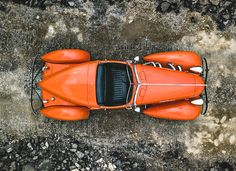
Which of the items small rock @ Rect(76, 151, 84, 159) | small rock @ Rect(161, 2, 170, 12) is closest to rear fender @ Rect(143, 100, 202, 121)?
small rock @ Rect(76, 151, 84, 159)

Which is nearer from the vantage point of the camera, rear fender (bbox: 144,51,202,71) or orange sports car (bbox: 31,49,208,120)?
orange sports car (bbox: 31,49,208,120)

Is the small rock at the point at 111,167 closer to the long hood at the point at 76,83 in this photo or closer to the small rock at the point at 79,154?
the small rock at the point at 79,154

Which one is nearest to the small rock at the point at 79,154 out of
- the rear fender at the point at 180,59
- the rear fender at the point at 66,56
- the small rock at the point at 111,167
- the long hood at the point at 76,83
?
the small rock at the point at 111,167

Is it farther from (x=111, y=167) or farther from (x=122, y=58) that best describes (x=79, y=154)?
(x=122, y=58)

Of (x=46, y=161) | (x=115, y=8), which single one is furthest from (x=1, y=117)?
(x=115, y=8)

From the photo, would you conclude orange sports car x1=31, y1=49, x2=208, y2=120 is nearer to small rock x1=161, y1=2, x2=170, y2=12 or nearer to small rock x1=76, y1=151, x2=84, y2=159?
small rock x1=76, y1=151, x2=84, y2=159

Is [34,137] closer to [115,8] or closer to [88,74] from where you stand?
[88,74]

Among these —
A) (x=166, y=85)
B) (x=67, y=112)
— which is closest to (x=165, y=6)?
(x=166, y=85)
